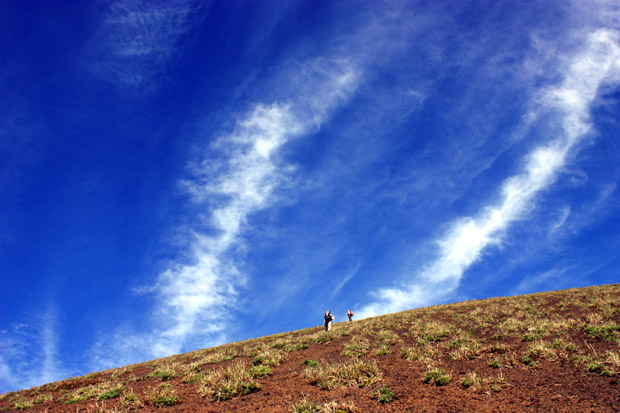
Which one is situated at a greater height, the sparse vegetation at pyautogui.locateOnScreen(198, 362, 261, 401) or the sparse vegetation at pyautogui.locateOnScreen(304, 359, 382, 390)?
the sparse vegetation at pyautogui.locateOnScreen(198, 362, 261, 401)

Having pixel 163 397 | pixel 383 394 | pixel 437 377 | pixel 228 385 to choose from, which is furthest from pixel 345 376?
pixel 163 397

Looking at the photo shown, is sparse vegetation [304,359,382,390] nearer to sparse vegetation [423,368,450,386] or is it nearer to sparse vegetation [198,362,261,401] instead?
sparse vegetation [423,368,450,386]

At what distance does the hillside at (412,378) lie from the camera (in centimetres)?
890

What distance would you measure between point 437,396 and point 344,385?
288cm

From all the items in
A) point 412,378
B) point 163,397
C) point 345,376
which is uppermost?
point 163,397

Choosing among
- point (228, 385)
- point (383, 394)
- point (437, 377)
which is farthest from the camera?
point (228, 385)

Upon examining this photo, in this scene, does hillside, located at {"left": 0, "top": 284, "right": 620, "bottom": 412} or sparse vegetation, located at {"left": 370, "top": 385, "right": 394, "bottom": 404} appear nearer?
hillside, located at {"left": 0, "top": 284, "right": 620, "bottom": 412}

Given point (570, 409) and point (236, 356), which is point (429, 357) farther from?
point (236, 356)

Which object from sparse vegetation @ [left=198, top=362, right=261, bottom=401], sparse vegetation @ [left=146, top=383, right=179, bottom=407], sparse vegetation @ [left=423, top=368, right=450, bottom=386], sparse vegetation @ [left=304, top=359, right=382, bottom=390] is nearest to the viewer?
sparse vegetation @ [left=423, top=368, right=450, bottom=386]

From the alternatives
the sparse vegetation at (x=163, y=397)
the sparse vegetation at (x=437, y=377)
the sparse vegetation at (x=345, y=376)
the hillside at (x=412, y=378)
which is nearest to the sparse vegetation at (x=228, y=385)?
the hillside at (x=412, y=378)

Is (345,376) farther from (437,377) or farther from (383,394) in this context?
(437,377)

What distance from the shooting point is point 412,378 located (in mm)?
11047

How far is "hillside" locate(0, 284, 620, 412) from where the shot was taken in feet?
29.2

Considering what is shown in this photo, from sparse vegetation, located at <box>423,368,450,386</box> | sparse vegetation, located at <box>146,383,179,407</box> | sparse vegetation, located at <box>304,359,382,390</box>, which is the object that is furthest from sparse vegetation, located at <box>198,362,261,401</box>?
sparse vegetation, located at <box>423,368,450,386</box>
